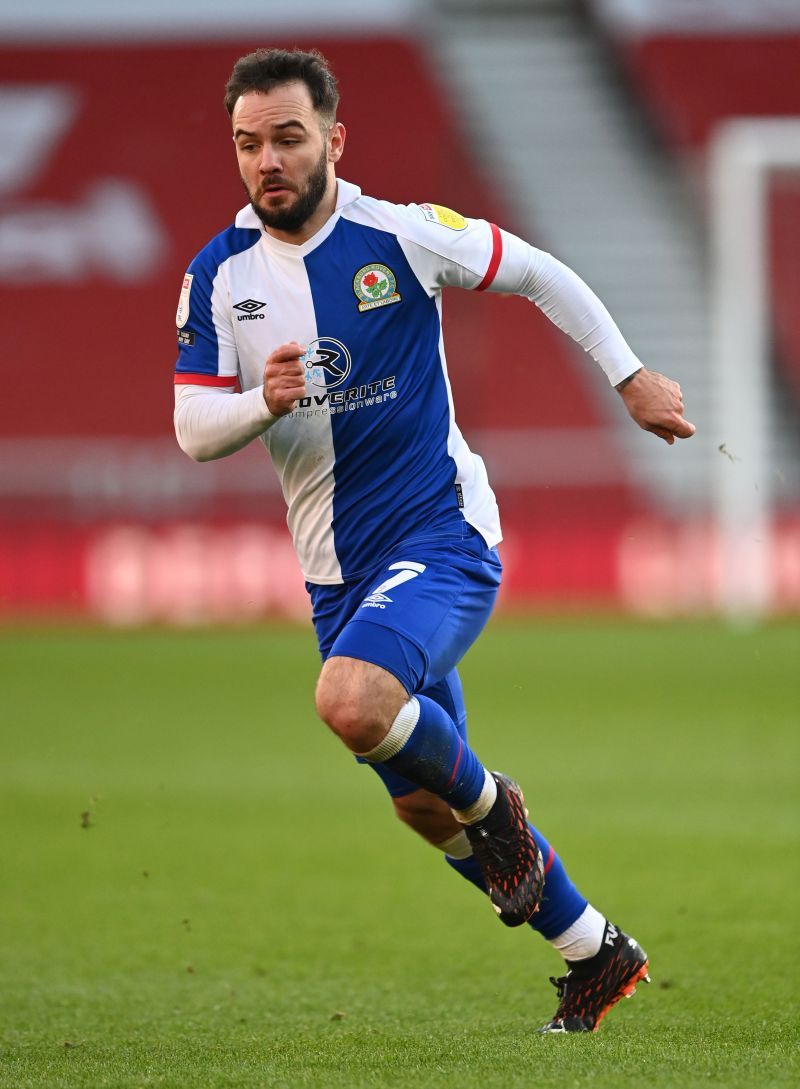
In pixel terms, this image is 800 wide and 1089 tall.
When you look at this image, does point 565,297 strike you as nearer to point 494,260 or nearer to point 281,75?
point 494,260

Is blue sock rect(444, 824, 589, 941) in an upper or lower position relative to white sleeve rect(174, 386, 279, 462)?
lower

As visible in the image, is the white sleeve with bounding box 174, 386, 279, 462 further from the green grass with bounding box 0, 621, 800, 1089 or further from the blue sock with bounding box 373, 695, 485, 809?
the green grass with bounding box 0, 621, 800, 1089

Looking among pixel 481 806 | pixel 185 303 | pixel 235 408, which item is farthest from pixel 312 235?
pixel 481 806

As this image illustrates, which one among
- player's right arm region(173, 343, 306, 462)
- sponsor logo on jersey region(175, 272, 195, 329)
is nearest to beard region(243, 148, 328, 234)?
sponsor logo on jersey region(175, 272, 195, 329)

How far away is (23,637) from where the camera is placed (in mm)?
17516

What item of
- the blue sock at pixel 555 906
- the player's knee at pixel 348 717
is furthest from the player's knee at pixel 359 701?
the blue sock at pixel 555 906

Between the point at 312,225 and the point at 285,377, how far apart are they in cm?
70

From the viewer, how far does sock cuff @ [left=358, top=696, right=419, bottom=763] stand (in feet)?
13.7

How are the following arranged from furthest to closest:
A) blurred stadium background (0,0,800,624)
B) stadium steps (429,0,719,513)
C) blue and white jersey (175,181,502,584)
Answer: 1. stadium steps (429,0,719,513)
2. blurred stadium background (0,0,800,624)
3. blue and white jersey (175,181,502,584)

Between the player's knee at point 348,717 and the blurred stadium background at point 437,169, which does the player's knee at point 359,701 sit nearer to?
the player's knee at point 348,717

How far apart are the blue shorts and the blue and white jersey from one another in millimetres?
62

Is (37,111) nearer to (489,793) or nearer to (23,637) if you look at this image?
(23,637)

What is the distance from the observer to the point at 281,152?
4461mm

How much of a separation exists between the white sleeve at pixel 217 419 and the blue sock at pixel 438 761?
2.49 feet
